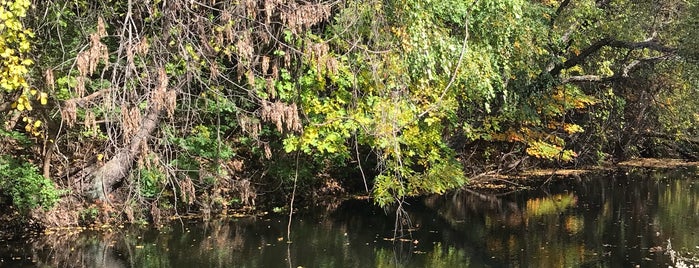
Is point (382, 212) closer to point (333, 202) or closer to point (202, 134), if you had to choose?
point (333, 202)

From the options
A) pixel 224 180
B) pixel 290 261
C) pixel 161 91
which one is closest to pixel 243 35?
pixel 161 91

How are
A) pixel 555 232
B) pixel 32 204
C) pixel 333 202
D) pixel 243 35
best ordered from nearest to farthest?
pixel 243 35 → pixel 32 204 → pixel 555 232 → pixel 333 202

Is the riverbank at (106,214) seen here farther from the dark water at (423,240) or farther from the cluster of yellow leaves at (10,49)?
the cluster of yellow leaves at (10,49)

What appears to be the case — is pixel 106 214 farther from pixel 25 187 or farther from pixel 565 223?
pixel 565 223

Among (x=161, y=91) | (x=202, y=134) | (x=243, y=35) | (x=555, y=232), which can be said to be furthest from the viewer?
(x=202, y=134)

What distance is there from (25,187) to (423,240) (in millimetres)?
6383

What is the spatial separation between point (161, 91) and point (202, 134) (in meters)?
5.29

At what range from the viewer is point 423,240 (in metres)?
11.9

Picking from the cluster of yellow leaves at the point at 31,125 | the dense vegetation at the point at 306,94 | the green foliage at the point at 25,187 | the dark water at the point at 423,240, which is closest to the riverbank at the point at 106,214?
the dense vegetation at the point at 306,94

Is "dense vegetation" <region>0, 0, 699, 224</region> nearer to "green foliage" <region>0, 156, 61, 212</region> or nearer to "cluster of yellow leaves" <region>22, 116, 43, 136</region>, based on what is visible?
"green foliage" <region>0, 156, 61, 212</region>

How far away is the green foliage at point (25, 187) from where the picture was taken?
444 inches

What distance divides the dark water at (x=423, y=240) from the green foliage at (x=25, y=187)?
59 cm

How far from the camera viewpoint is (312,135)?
13.3m

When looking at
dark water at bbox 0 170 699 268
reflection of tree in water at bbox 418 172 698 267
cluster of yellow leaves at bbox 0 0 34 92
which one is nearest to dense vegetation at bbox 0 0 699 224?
cluster of yellow leaves at bbox 0 0 34 92
